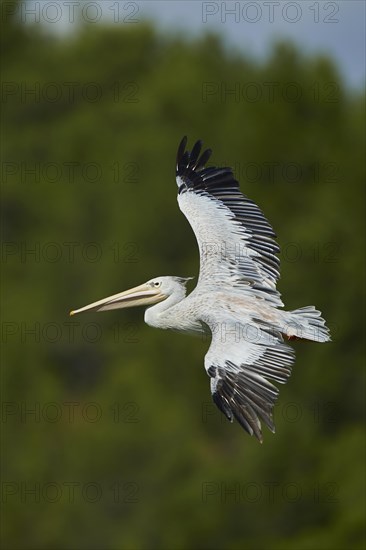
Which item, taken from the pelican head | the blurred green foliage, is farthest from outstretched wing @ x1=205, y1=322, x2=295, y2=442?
the blurred green foliage

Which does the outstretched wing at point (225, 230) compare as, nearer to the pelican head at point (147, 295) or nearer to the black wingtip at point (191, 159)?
the black wingtip at point (191, 159)

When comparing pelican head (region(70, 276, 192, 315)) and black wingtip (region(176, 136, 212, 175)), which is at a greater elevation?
black wingtip (region(176, 136, 212, 175))

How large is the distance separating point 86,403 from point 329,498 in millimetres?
7732

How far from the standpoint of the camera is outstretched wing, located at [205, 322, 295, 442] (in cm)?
837

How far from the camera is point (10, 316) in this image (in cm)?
2878

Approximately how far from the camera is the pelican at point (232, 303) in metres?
8.59

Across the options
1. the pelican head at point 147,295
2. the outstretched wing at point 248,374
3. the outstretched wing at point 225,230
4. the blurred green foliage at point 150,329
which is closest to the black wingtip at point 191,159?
the outstretched wing at point 225,230

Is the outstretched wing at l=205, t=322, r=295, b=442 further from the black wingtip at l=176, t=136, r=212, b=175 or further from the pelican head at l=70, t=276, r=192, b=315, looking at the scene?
the black wingtip at l=176, t=136, r=212, b=175

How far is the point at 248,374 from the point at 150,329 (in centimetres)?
1988

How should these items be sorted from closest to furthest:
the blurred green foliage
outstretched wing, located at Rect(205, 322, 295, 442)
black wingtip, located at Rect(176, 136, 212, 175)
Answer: outstretched wing, located at Rect(205, 322, 295, 442) → black wingtip, located at Rect(176, 136, 212, 175) → the blurred green foliage

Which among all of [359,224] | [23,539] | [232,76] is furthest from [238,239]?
[232,76]

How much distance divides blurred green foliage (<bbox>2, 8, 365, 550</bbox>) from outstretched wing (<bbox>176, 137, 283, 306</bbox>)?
405 inches

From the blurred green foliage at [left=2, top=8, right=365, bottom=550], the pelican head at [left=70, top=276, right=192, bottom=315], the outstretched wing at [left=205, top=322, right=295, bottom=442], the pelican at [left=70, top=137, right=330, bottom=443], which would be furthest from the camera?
the blurred green foliage at [left=2, top=8, right=365, bottom=550]

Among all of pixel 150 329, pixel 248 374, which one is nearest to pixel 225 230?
pixel 248 374
